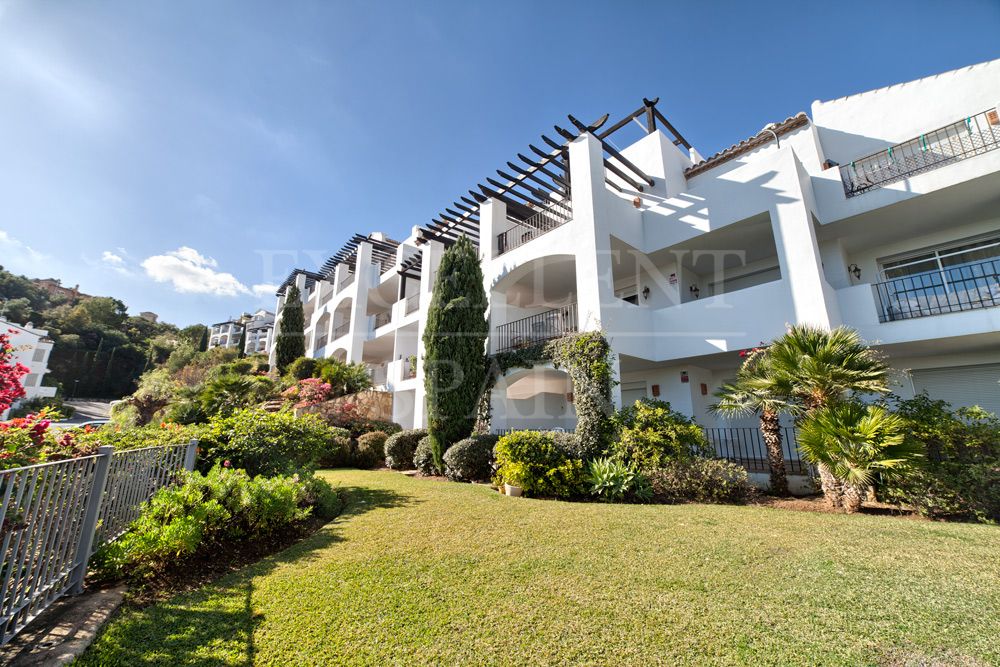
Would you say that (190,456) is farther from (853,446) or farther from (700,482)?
(853,446)

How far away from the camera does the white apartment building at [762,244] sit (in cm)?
922

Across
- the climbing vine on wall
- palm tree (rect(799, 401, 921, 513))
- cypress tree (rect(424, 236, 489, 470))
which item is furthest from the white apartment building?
palm tree (rect(799, 401, 921, 513))

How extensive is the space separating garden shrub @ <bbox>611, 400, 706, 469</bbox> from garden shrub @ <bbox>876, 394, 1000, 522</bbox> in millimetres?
3110

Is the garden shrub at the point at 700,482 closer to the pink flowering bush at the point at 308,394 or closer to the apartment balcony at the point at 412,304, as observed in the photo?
the pink flowering bush at the point at 308,394

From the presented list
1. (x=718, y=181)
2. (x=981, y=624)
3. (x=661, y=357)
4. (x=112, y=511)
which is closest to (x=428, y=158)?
(x=718, y=181)

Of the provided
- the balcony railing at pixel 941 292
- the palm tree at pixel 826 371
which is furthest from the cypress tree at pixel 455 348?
the balcony railing at pixel 941 292

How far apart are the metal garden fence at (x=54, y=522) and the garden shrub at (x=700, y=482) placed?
8.55 m

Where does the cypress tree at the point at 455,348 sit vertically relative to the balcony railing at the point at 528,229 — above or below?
below

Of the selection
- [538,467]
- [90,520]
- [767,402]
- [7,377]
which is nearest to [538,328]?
[538,467]

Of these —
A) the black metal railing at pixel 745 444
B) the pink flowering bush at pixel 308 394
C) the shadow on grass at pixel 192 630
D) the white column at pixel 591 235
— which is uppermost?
the white column at pixel 591 235

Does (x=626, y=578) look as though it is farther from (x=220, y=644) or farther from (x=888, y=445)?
(x=888, y=445)

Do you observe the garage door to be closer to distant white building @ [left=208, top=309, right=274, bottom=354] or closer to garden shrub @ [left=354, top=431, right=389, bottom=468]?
garden shrub @ [left=354, top=431, right=389, bottom=468]

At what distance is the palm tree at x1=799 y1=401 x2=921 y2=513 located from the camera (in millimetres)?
6266

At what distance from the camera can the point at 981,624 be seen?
Result: 306cm
